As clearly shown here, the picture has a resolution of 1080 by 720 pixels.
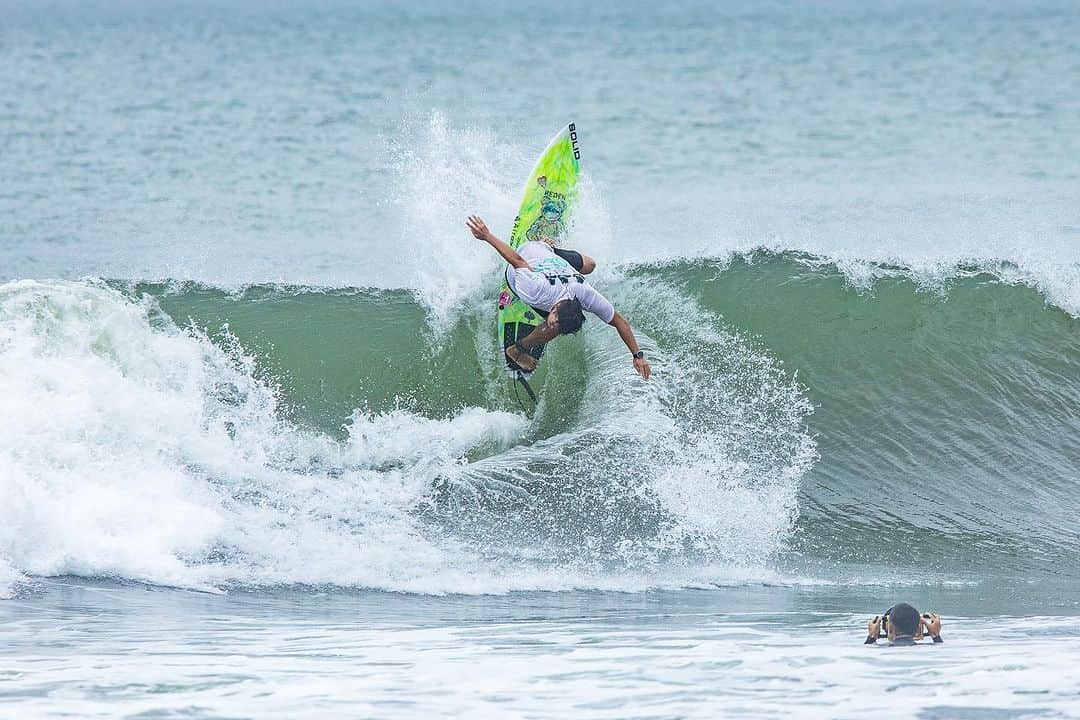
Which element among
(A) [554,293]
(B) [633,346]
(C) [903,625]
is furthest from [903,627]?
(A) [554,293]

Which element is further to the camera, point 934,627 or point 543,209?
point 543,209

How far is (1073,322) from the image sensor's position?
1234 cm

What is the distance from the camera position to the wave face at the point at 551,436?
866 cm

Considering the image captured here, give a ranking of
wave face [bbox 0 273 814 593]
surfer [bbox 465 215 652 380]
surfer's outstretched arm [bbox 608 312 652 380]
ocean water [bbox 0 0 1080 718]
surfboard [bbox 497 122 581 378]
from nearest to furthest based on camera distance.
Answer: ocean water [bbox 0 0 1080 718], wave face [bbox 0 273 814 593], surfer's outstretched arm [bbox 608 312 652 380], surfer [bbox 465 215 652 380], surfboard [bbox 497 122 581 378]

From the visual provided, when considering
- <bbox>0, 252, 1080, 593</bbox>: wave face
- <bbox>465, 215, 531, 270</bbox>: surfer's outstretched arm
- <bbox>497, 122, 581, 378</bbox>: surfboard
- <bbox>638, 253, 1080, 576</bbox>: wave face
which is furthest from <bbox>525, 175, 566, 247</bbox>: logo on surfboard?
<bbox>465, 215, 531, 270</bbox>: surfer's outstretched arm

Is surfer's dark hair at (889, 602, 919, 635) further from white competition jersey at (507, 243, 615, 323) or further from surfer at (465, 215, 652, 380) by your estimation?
white competition jersey at (507, 243, 615, 323)

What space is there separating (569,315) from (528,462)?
1136 mm

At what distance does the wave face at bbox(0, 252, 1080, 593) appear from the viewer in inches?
341

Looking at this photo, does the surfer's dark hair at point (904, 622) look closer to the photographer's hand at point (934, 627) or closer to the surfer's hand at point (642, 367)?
the photographer's hand at point (934, 627)

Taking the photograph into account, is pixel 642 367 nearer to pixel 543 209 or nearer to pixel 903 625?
pixel 543 209

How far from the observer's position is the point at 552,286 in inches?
396

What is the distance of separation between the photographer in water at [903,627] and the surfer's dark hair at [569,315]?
151 inches

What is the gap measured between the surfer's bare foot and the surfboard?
0.07 m

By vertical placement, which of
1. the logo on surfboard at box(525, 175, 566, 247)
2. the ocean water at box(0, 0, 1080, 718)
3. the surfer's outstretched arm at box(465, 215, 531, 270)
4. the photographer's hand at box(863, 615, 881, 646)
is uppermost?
the logo on surfboard at box(525, 175, 566, 247)
